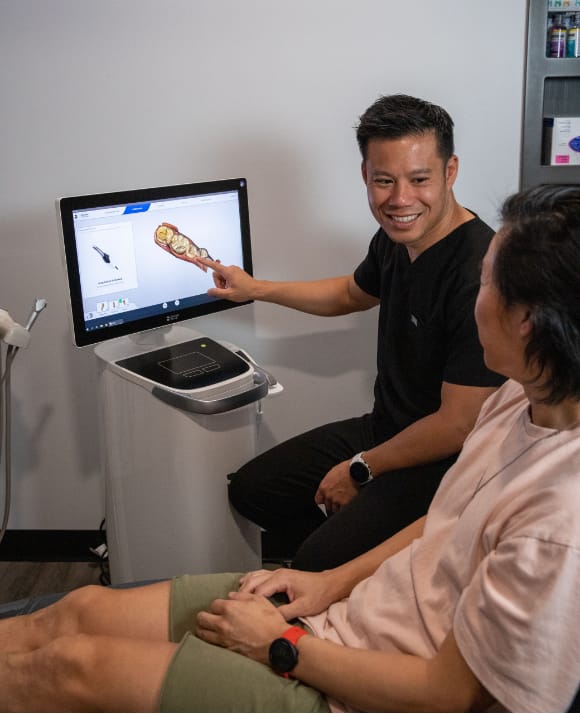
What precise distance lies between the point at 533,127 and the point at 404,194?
0.62m

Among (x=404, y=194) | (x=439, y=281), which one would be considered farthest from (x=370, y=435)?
(x=404, y=194)

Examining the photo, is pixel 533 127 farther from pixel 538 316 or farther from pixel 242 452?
pixel 538 316

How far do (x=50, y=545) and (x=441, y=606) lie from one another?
1.71 metres

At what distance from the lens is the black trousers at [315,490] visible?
1.69 metres

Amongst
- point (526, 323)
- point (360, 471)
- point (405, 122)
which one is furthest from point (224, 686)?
point (405, 122)

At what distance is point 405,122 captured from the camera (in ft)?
5.62

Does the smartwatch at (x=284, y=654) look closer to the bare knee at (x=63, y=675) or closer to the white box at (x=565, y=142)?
the bare knee at (x=63, y=675)

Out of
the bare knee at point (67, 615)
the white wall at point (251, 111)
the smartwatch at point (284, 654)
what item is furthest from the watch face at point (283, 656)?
the white wall at point (251, 111)

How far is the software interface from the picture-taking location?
172 centimetres

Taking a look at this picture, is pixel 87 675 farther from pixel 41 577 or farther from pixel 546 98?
pixel 546 98

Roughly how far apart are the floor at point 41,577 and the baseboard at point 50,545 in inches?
1.0

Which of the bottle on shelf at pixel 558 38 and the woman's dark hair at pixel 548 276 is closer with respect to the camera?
the woman's dark hair at pixel 548 276

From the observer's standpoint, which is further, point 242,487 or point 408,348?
point 242,487

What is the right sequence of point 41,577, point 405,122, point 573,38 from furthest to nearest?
point 41,577 < point 573,38 < point 405,122
